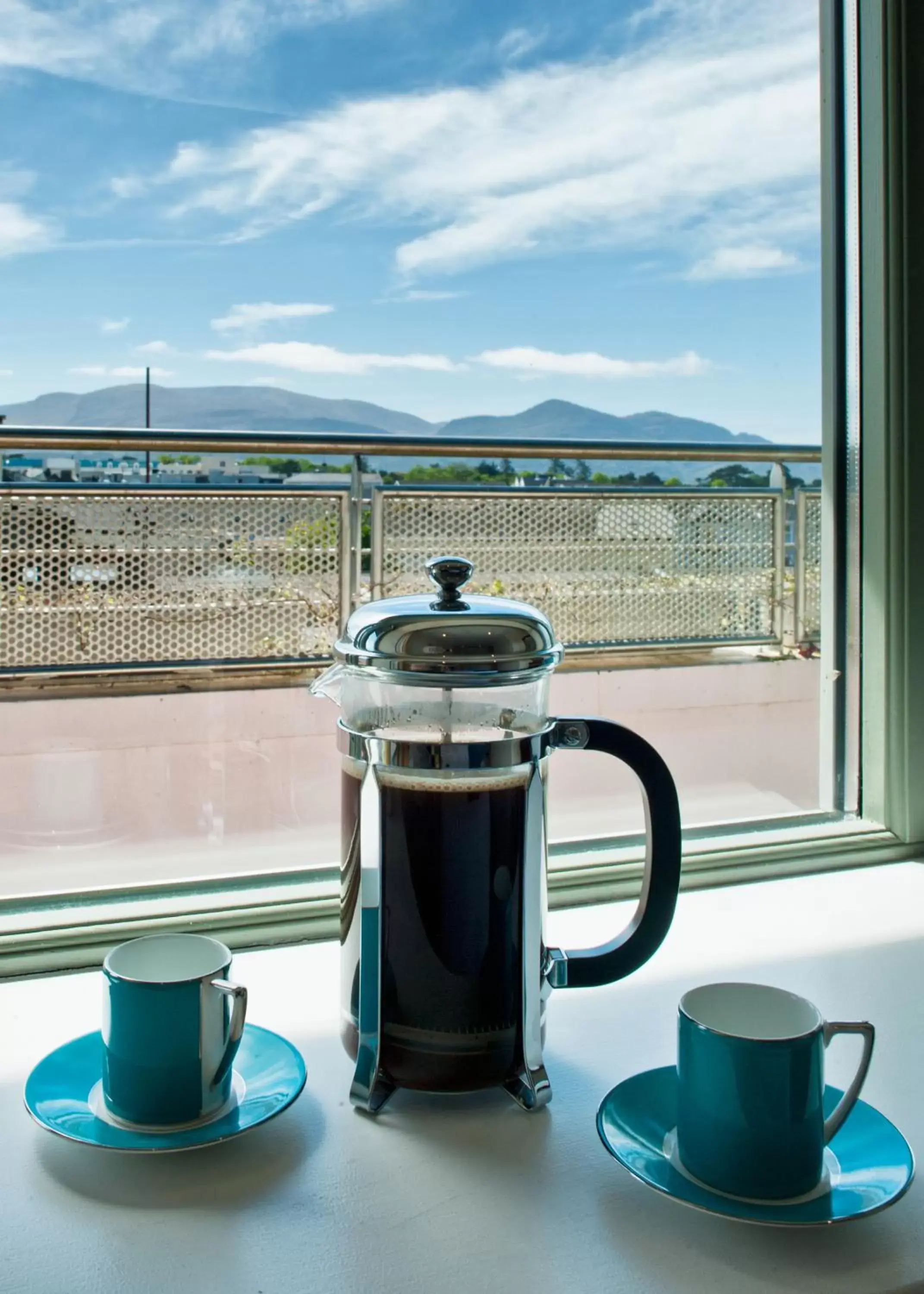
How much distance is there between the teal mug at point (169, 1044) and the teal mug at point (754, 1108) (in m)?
0.24

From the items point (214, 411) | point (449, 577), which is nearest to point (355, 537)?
point (214, 411)

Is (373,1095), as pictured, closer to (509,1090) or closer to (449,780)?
(509,1090)

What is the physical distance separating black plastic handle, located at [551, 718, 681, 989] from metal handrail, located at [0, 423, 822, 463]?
3.52 feet

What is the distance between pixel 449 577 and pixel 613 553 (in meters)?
Answer: 1.77

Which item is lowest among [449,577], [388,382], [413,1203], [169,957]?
[413,1203]

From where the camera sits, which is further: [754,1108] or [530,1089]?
[530,1089]

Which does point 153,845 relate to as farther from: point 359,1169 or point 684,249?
point 684,249

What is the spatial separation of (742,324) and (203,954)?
6.13 feet

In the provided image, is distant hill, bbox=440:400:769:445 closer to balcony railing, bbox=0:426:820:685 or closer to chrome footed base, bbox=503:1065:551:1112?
balcony railing, bbox=0:426:820:685

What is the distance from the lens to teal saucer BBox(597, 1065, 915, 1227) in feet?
1.64

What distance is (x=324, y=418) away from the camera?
183cm

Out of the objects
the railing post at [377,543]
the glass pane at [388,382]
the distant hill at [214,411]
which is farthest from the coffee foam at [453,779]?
the railing post at [377,543]

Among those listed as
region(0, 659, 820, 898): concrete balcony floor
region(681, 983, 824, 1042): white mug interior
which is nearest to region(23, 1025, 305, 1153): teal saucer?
region(681, 983, 824, 1042): white mug interior

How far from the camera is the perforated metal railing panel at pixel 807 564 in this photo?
1.77 metres
